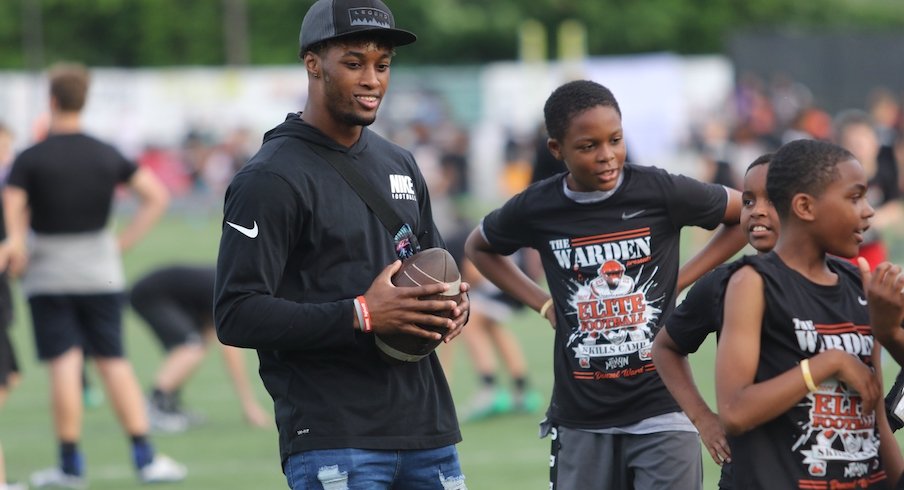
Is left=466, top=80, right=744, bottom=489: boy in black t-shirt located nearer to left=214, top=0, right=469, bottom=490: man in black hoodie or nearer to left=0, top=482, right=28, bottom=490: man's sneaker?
left=214, top=0, right=469, bottom=490: man in black hoodie

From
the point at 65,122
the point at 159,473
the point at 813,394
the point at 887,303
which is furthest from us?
the point at 65,122

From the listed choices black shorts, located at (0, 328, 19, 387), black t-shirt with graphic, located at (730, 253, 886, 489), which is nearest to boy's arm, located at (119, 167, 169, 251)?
black shorts, located at (0, 328, 19, 387)

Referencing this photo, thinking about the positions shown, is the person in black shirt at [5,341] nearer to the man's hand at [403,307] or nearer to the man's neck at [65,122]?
the man's neck at [65,122]

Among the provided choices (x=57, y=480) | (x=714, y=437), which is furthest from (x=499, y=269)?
(x=57, y=480)

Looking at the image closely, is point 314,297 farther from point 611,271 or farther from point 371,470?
point 611,271

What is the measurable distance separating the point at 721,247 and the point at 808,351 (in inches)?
69.4

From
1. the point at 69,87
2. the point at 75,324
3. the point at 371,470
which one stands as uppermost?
the point at 69,87

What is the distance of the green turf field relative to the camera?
29.7ft

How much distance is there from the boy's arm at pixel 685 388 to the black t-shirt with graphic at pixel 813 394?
0.35 meters

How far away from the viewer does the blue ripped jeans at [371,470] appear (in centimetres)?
443

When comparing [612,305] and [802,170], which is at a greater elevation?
[802,170]

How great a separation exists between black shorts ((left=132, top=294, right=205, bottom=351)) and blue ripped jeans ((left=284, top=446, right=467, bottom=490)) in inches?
275

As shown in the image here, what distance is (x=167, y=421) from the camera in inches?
441

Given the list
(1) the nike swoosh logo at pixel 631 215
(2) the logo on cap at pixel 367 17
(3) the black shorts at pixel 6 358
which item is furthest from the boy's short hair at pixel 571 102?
(3) the black shorts at pixel 6 358
